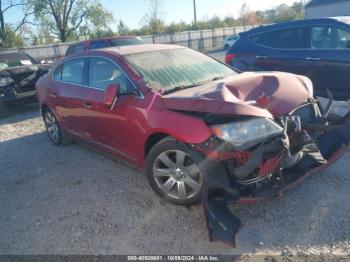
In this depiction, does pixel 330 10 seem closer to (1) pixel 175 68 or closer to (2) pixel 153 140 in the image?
(1) pixel 175 68

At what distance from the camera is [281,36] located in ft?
21.3

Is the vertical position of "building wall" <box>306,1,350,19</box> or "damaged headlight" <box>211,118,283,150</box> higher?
"building wall" <box>306,1,350,19</box>

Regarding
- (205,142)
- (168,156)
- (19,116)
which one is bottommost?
(19,116)

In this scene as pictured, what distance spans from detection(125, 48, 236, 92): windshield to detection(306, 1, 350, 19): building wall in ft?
129

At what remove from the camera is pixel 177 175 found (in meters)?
3.36

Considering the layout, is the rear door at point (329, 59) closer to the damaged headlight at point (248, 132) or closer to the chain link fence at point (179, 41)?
the damaged headlight at point (248, 132)

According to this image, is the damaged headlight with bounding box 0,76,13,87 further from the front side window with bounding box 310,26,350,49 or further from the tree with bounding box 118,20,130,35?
the tree with bounding box 118,20,130,35

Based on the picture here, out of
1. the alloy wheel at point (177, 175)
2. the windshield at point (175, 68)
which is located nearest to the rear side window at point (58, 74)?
the windshield at point (175, 68)

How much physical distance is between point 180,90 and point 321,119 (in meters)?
1.56

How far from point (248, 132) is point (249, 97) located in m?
0.54

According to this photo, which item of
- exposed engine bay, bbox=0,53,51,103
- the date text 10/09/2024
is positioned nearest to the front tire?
the date text 10/09/2024

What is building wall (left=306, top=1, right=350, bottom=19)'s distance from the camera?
3781 centimetres

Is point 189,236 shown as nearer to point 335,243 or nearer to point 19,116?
point 335,243

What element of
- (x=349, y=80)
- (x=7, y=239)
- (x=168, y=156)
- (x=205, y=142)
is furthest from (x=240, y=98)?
(x=349, y=80)
